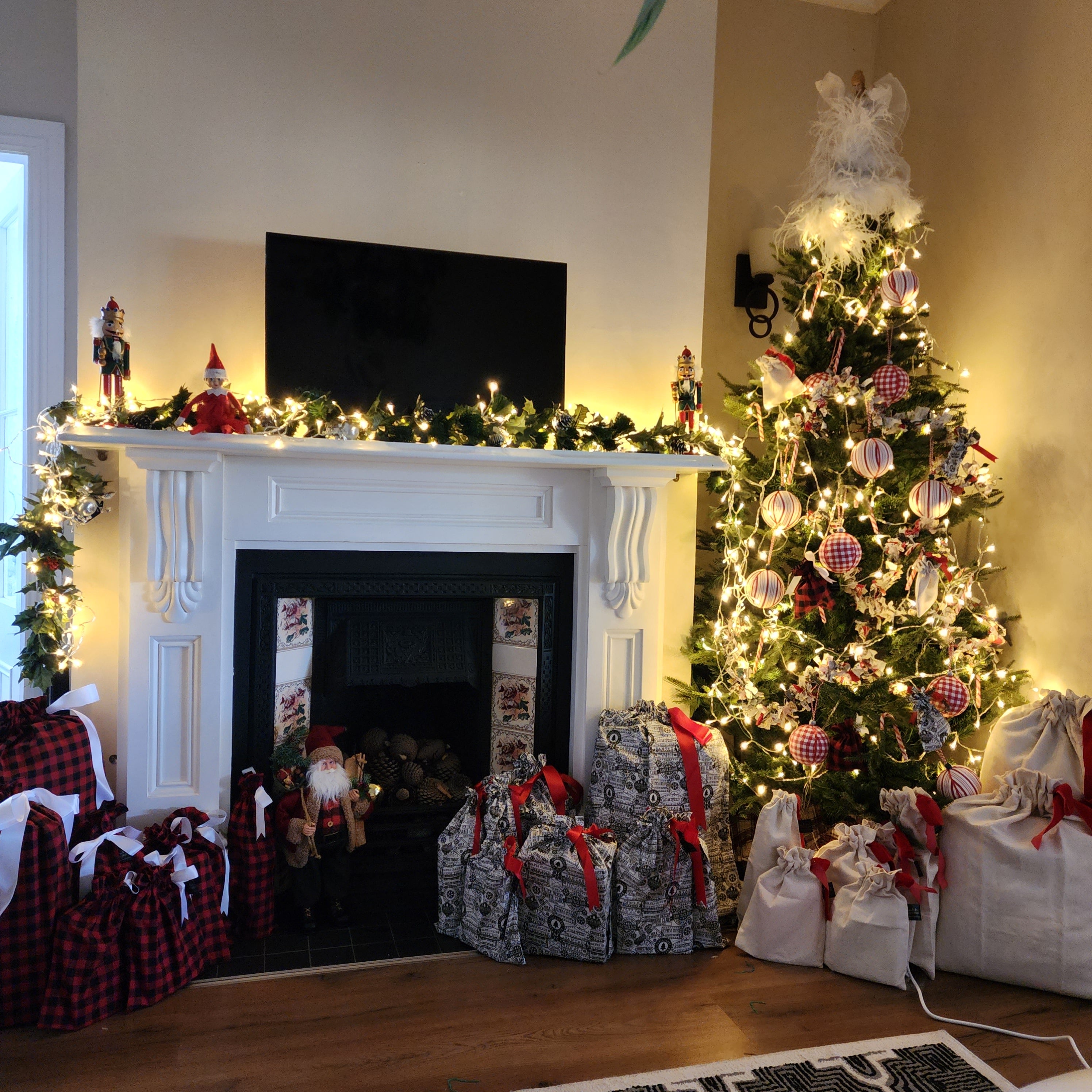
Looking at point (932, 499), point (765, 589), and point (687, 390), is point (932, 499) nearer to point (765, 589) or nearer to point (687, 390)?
point (765, 589)

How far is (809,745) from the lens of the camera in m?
2.80

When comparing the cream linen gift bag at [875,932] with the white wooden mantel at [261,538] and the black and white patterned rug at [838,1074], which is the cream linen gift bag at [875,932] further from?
the white wooden mantel at [261,538]

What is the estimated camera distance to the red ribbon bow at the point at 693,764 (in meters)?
2.79

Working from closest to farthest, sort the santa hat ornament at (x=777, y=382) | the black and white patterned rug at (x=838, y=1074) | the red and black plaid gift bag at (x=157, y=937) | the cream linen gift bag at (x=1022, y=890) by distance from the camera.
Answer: the black and white patterned rug at (x=838, y=1074) < the red and black plaid gift bag at (x=157, y=937) < the cream linen gift bag at (x=1022, y=890) < the santa hat ornament at (x=777, y=382)

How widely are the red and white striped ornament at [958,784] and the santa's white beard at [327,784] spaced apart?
1.78 metres

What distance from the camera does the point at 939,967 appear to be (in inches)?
99.3

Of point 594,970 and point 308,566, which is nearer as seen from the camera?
point 594,970

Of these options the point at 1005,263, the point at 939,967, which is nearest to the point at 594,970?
the point at 939,967

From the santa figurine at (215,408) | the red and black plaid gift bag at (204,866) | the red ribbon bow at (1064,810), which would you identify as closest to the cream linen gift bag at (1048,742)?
the red ribbon bow at (1064,810)

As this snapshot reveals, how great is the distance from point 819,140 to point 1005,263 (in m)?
0.88

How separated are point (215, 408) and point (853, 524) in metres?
2.03

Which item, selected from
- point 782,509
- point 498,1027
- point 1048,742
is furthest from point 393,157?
point 1048,742

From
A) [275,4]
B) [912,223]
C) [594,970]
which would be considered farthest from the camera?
[912,223]

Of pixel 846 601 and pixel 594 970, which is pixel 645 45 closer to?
pixel 846 601
